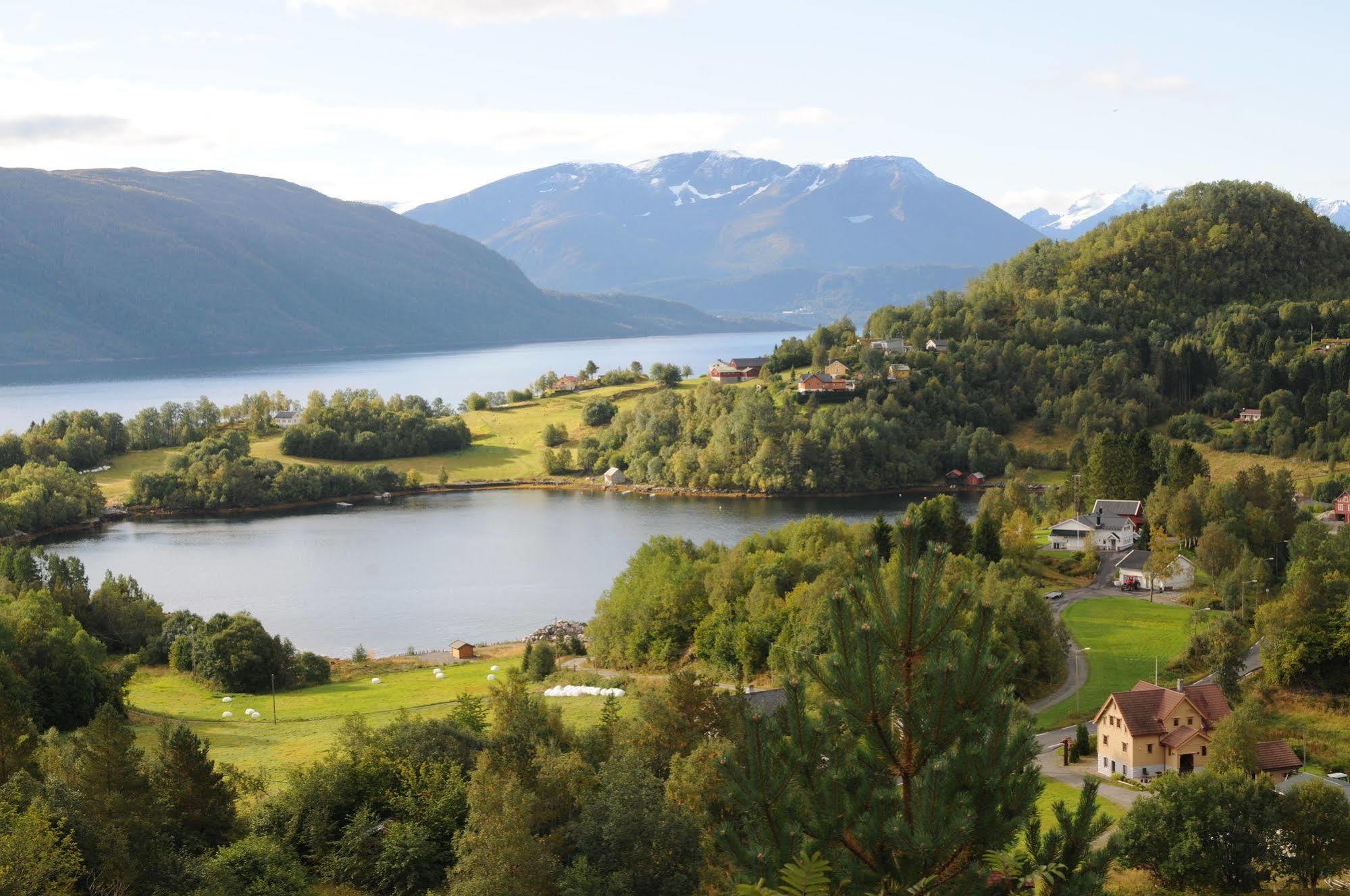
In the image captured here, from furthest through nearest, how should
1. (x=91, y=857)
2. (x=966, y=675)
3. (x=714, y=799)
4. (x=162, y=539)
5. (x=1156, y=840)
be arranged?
1. (x=162, y=539)
2. (x=1156, y=840)
3. (x=714, y=799)
4. (x=91, y=857)
5. (x=966, y=675)

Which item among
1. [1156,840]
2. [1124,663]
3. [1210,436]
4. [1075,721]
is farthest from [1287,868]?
[1210,436]

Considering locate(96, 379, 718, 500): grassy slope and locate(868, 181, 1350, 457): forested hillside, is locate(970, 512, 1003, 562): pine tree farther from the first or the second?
locate(96, 379, 718, 500): grassy slope

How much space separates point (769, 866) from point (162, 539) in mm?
63293

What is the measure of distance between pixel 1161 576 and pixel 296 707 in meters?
26.5

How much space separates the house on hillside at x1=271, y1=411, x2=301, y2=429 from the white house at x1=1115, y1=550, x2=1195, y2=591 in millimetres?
66253

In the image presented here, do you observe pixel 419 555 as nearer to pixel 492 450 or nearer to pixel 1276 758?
pixel 492 450

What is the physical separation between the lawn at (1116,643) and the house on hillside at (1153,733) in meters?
1.83

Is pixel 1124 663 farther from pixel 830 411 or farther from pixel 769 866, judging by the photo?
pixel 830 411

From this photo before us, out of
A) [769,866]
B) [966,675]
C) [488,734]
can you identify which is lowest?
[488,734]

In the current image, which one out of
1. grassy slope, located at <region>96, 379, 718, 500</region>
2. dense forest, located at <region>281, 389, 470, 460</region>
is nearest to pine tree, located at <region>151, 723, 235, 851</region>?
grassy slope, located at <region>96, 379, 718, 500</region>

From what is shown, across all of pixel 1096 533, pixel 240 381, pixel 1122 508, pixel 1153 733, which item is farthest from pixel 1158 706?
pixel 240 381

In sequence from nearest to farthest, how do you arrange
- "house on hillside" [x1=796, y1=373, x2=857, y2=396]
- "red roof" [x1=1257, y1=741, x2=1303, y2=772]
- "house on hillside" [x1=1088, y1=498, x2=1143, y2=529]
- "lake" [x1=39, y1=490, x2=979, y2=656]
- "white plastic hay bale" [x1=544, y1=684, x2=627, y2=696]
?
A: "red roof" [x1=1257, y1=741, x2=1303, y2=772] → "white plastic hay bale" [x1=544, y1=684, x2=627, y2=696] → "lake" [x1=39, y1=490, x2=979, y2=656] → "house on hillside" [x1=1088, y1=498, x2=1143, y2=529] → "house on hillside" [x1=796, y1=373, x2=857, y2=396]

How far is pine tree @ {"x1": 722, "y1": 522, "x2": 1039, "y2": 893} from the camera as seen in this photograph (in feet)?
25.2

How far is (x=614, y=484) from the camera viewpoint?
79.2 meters
